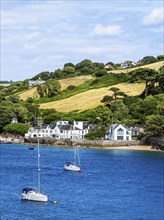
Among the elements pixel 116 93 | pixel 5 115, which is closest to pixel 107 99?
pixel 116 93

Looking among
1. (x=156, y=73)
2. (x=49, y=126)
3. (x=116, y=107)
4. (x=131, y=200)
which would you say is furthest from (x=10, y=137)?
(x=131, y=200)

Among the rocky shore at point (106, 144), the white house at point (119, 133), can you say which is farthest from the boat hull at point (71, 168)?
the white house at point (119, 133)

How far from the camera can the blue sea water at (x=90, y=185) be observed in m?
66.2

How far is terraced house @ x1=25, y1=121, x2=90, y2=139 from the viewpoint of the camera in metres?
156

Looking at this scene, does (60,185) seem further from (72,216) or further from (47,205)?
(72,216)

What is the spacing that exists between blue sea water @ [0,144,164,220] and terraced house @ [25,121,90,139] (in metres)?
23.3

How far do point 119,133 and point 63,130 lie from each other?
16.0 metres

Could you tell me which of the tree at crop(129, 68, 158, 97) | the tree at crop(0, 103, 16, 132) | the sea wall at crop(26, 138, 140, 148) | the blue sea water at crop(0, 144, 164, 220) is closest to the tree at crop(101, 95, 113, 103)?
the tree at crop(129, 68, 158, 97)

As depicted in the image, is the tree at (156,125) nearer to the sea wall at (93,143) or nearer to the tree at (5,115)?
the sea wall at (93,143)

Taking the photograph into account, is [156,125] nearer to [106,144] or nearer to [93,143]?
[106,144]

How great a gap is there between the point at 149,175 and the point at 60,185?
16.0 m

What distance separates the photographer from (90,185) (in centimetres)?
8500

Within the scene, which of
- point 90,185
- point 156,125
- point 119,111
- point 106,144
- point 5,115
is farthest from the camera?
point 5,115

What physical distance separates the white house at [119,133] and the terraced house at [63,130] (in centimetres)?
946
